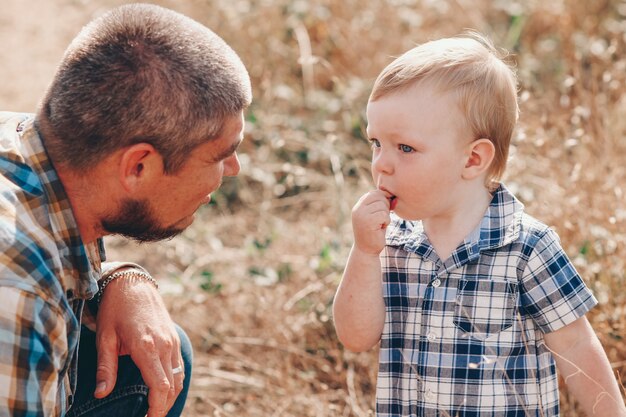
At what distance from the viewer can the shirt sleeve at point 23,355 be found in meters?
1.64

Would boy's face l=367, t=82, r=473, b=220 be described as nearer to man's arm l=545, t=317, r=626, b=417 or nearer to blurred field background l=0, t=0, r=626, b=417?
man's arm l=545, t=317, r=626, b=417

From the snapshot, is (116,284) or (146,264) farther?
(146,264)

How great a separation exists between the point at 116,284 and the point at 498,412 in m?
1.10

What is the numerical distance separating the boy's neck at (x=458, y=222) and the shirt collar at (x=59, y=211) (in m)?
0.83

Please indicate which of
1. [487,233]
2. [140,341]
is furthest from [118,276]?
[487,233]

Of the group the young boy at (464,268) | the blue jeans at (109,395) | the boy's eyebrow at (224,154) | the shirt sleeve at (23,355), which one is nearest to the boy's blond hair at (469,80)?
the young boy at (464,268)

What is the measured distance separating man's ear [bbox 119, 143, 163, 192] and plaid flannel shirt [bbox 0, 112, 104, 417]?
0.48ft

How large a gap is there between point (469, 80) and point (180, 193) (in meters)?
0.74

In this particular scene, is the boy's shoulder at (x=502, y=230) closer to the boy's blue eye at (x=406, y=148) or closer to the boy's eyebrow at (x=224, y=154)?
the boy's blue eye at (x=406, y=148)

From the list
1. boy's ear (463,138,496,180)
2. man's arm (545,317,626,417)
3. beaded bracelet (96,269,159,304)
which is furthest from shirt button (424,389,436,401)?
beaded bracelet (96,269,159,304)

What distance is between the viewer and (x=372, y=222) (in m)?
1.95

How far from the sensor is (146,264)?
4215mm

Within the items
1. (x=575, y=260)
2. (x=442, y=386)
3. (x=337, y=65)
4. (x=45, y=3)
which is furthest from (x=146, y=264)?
(x=45, y=3)

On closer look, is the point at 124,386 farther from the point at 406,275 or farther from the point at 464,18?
the point at 464,18
